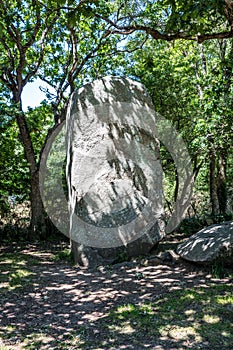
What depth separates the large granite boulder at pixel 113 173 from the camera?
6461 millimetres

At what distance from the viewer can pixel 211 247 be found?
215 inches

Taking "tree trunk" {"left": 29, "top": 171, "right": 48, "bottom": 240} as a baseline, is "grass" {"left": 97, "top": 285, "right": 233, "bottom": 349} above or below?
below

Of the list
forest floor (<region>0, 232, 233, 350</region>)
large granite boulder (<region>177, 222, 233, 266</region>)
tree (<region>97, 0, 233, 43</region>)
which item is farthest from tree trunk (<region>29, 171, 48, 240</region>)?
tree (<region>97, 0, 233, 43</region>)

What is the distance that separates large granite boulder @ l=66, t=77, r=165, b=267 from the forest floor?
576 mm

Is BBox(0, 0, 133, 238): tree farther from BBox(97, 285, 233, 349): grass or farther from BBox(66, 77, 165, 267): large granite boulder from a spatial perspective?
BBox(97, 285, 233, 349): grass

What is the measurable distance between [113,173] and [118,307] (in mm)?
3162

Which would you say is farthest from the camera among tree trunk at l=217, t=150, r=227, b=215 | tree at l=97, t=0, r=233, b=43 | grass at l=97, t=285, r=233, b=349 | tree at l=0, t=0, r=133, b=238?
tree trunk at l=217, t=150, r=227, b=215

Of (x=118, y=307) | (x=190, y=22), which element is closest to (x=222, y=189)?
(x=190, y=22)

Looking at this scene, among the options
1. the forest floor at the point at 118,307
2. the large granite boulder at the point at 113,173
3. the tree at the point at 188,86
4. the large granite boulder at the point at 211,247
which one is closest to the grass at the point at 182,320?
the forest floor at the point at 118,307

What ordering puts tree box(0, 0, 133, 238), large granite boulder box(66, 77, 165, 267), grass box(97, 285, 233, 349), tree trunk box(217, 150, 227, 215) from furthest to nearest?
tree trunk box(217, 150, 227, 215) → tree box(0, 0, 133, 238) → large granite boulder box(66, 77, 165, 267) → grass box(97, 285, 233, 349)

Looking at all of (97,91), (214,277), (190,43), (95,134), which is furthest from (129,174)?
(190,43)

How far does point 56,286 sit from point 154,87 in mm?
7334

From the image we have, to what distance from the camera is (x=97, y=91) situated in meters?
7.02

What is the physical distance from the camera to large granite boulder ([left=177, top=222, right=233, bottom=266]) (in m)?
5.33
